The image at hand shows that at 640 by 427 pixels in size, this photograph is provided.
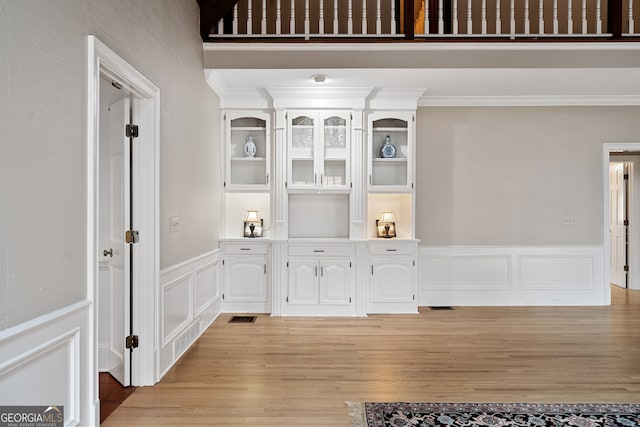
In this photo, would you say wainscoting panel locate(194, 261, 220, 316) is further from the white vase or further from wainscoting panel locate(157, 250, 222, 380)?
the white vase

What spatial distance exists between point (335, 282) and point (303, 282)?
387 millimetres

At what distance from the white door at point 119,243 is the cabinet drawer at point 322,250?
84.4 inches

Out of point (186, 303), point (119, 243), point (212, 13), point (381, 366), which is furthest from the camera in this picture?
point (212, 13)

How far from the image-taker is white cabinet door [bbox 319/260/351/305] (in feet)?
15.7

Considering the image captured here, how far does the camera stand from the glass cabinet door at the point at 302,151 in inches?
192

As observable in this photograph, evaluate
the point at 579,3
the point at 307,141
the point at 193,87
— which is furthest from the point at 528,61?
the point at 193,87

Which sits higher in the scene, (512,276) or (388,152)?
(388,152)

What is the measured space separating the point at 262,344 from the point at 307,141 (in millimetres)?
2462

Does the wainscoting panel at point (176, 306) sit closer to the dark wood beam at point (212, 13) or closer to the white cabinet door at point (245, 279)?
the white cabinet door at point (245, 279)

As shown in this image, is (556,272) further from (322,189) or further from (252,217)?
(252,217)

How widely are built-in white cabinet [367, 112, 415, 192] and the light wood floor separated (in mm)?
1656

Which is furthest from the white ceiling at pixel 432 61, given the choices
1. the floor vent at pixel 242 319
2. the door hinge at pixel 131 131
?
the floor vent at pixel 242 319


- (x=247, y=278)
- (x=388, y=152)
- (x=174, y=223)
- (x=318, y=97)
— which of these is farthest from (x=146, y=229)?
(x=388, y=152)

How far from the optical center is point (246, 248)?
4.89 metres
